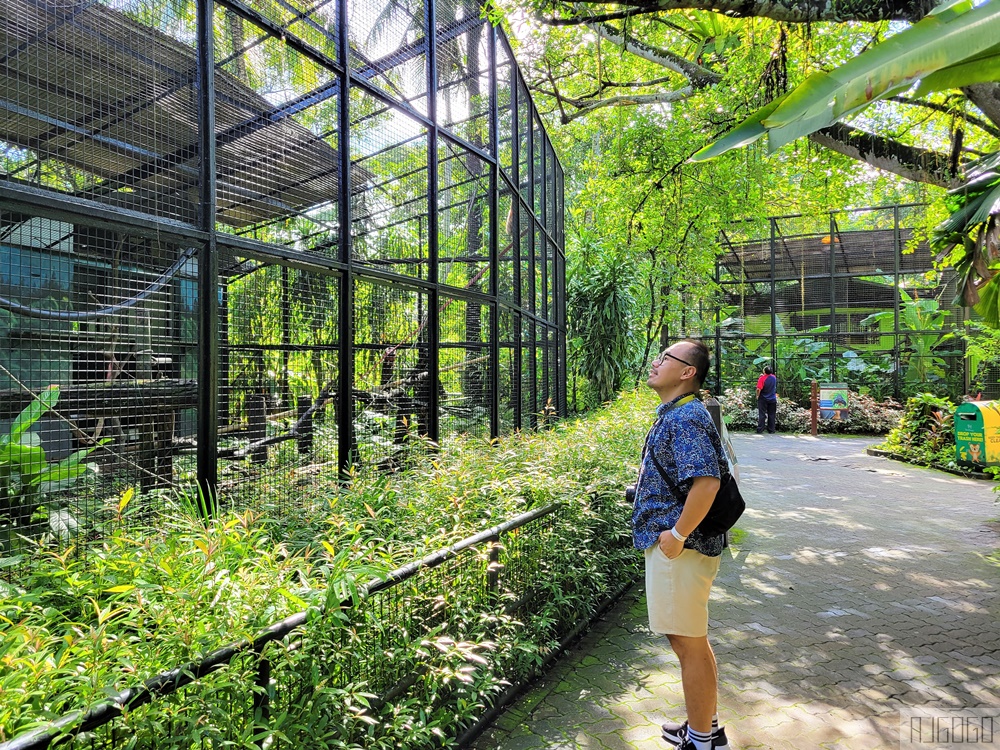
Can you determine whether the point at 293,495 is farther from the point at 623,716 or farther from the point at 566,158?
the point at 566,158

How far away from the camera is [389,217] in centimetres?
505

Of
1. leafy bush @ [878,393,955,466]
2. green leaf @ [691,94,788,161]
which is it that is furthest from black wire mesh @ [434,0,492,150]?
leafy bush @ [878,393,955,466]

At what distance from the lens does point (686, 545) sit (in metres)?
2.64

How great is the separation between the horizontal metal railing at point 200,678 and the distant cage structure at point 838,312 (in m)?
17.5

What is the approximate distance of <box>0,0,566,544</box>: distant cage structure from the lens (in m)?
2.85

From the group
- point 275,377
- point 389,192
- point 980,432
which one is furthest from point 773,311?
point 275,377

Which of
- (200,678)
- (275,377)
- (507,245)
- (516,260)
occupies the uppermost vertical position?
(507,245)

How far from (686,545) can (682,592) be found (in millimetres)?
209

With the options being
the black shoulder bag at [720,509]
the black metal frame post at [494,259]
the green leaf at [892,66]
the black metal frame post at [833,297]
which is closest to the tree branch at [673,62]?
the black metal frame post at [494,259]

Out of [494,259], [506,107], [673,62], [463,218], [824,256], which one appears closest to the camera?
[463,218]

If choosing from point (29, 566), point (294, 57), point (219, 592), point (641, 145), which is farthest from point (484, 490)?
point (641, 145)

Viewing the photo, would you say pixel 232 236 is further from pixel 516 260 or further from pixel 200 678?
pixel 516 260

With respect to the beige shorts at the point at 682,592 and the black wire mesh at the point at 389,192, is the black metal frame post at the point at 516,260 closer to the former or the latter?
the black wire mesh at the point at 389,192

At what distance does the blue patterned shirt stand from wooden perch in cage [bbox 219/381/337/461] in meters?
2.17
